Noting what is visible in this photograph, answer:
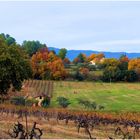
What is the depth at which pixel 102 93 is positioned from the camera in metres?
86.2

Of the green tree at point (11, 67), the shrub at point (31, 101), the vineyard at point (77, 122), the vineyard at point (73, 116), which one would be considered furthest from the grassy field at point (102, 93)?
A: the vineyard at point (77, 122)

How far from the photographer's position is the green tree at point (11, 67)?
4500 centimetres

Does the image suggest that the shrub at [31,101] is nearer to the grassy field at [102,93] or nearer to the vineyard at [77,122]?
the grassy field at [102,93]

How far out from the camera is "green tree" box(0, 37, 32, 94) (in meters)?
45.0

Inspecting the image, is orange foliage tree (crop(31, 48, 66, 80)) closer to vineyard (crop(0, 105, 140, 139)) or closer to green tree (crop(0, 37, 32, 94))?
green tree (crop(0, 37, 32, 94))

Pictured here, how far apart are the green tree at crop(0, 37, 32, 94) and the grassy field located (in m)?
19.4

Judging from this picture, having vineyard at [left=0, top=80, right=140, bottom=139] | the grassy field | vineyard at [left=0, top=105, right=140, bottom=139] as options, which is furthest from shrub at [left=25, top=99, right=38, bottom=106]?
vineyard at [left=0, top=105, right=140, bottom=139]

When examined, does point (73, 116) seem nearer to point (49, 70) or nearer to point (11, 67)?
point (11, 67)

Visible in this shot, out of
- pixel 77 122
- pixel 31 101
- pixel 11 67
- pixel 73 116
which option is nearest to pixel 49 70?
pixel 31 101

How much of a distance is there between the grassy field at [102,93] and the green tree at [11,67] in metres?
19.4

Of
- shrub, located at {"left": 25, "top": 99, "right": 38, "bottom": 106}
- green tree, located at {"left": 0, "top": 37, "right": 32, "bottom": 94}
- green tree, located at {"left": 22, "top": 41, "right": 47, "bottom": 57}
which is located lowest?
shrub, located at {"left": 25, "top": 99, "right": 38, "bottom": 106}

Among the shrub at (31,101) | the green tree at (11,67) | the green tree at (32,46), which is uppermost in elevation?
the green tree at (32,46)

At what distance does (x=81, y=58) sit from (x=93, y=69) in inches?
1622

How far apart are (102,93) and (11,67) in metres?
43.2
